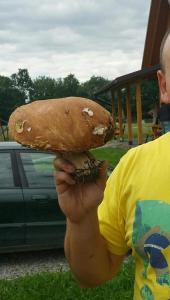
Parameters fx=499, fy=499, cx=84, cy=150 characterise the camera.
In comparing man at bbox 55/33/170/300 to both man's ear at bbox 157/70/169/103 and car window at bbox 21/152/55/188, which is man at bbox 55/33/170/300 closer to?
man's ear at bbox 157/70/169/103

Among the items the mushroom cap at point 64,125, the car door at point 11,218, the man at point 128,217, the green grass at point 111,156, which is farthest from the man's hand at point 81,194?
the green grass at point 111,156

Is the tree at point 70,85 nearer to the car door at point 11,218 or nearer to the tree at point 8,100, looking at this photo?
the tree at point 8,100

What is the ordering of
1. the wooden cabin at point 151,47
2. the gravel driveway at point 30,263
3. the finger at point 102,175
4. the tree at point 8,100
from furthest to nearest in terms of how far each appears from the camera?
the tree at point 8,100, the wooden cabin at point 151,47, the gravel driveway at point 30,263, the finger at point 102,175

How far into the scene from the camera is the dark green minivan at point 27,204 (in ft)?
18.1

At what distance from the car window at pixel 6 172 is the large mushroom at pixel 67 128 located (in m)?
4.29

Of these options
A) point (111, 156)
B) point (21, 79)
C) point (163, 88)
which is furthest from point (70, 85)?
point (163, 88)

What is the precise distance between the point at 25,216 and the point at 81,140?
4289 mm

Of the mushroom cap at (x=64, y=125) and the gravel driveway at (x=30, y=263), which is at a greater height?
the mushroom cap at (x=64, y=125)

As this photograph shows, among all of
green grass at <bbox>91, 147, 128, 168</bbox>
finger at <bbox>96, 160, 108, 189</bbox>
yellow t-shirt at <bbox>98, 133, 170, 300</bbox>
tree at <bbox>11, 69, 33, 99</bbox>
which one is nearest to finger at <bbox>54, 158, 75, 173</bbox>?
finger at <bbox>96, 160, 108, 189</bbox>

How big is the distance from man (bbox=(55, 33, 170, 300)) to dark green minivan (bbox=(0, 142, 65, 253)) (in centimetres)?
388

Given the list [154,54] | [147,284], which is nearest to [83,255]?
[147,284]

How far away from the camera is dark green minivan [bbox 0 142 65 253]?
552 centimetres

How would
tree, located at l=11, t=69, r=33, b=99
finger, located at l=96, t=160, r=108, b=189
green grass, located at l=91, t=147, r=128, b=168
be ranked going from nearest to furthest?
finger, located at l=96, t=160, r=108, b=189 < green grass, located at l=91, t=147, r=128, b=168 < tree, located at l=11, t=69, r=33, b=99

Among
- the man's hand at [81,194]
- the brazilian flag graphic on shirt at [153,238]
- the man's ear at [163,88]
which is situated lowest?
the brazilian flag graphic on shirt at [153,238]
